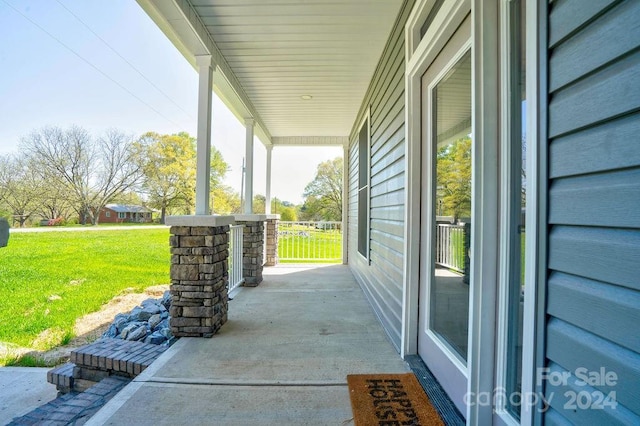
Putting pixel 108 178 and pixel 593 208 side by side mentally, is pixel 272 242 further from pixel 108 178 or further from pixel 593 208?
→ pixel 108 178

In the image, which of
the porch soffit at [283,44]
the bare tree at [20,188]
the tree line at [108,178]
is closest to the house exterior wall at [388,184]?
the porch soffit at [283,44]

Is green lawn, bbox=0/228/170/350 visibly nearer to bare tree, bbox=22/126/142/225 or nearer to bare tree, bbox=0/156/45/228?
bare tree, bbox=0/156/45/228

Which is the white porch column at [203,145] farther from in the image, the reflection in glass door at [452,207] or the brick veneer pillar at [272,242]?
the brick veneer pillar at [272,242]

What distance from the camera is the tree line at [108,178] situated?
7059mm

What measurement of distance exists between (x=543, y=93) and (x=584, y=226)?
1.36 feet

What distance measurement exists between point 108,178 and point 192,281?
457 inches

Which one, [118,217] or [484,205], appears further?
[118,217]

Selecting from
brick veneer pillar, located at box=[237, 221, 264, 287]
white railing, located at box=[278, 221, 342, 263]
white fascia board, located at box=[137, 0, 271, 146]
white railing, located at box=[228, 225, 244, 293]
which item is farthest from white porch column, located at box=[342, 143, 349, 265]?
white fascia board, located at box=[137, 0, 271, 146]

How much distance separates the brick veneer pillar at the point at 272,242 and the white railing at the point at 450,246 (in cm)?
503

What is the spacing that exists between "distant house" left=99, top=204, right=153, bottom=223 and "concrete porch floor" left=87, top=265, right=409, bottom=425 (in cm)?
1128

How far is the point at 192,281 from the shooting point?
2830 mm

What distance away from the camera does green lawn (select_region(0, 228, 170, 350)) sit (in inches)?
195

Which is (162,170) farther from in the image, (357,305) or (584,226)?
(584,226)

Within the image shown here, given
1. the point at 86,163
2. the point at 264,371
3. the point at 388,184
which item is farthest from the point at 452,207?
the point at 86,163
